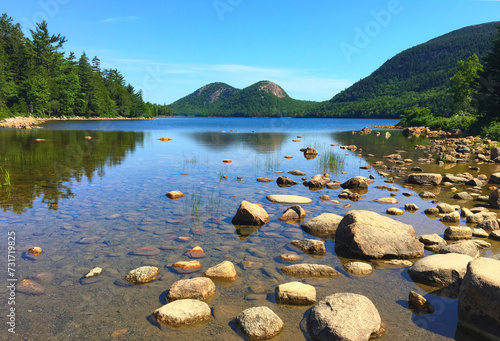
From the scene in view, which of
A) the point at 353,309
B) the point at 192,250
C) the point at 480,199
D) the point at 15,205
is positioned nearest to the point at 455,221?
the point at 480,199

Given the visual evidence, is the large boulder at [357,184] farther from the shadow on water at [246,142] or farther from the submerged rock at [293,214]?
the shadow on water at [246,142]

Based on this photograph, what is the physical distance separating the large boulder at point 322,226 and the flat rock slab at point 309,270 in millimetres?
2455

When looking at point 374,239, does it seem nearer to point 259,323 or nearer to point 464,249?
point 464,249

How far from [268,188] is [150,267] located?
31.1 ft

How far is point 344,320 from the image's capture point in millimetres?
5102

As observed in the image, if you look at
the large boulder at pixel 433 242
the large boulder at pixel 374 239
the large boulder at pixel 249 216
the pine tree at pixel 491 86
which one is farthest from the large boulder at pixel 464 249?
the pine tree at pixel 491 86

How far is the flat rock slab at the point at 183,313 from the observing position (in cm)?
538

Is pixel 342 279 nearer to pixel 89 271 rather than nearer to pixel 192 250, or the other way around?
pixel 192 250

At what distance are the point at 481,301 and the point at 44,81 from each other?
116 meters

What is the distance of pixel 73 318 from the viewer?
552cm

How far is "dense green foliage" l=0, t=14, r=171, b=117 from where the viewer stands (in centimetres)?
8841

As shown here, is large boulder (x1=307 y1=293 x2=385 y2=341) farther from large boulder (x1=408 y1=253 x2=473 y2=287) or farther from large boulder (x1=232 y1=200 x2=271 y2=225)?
large boulder (x1=232 y1=200 x2=271 y2=225)

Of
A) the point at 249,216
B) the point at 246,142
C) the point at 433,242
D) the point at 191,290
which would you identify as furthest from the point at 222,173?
the point at 246,142

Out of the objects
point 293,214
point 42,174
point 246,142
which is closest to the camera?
point 293,214
